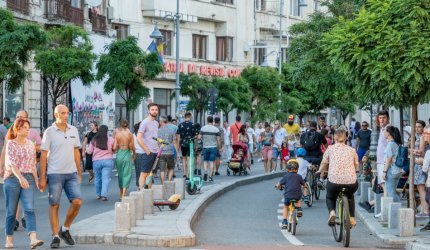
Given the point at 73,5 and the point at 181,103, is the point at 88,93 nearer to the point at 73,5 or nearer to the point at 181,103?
the point at 73,5

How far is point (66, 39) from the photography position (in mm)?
44094

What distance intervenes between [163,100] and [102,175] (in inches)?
1571

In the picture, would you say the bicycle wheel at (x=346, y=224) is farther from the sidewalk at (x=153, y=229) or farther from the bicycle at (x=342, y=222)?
the sidewalk at (x=153, y=229)

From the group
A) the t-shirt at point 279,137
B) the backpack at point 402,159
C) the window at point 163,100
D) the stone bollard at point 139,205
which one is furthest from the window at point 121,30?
the stone bollard at point 139,205

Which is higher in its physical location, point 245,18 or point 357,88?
point 245,18

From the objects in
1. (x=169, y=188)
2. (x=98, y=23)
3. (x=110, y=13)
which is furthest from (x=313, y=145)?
(x=110, y=13)

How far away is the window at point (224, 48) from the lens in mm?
73625

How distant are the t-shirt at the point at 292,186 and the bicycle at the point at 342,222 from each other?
1.32m

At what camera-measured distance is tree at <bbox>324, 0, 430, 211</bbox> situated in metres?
20.0

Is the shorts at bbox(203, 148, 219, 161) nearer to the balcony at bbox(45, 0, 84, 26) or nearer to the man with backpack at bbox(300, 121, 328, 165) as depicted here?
the man with backpack at bbox(300, 121, 328, 165)

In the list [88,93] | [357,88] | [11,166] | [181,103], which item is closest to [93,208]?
[357,88]

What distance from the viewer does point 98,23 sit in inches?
2210

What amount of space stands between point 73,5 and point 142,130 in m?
27.8

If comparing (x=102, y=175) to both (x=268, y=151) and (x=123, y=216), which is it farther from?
(x=268, y=151)
